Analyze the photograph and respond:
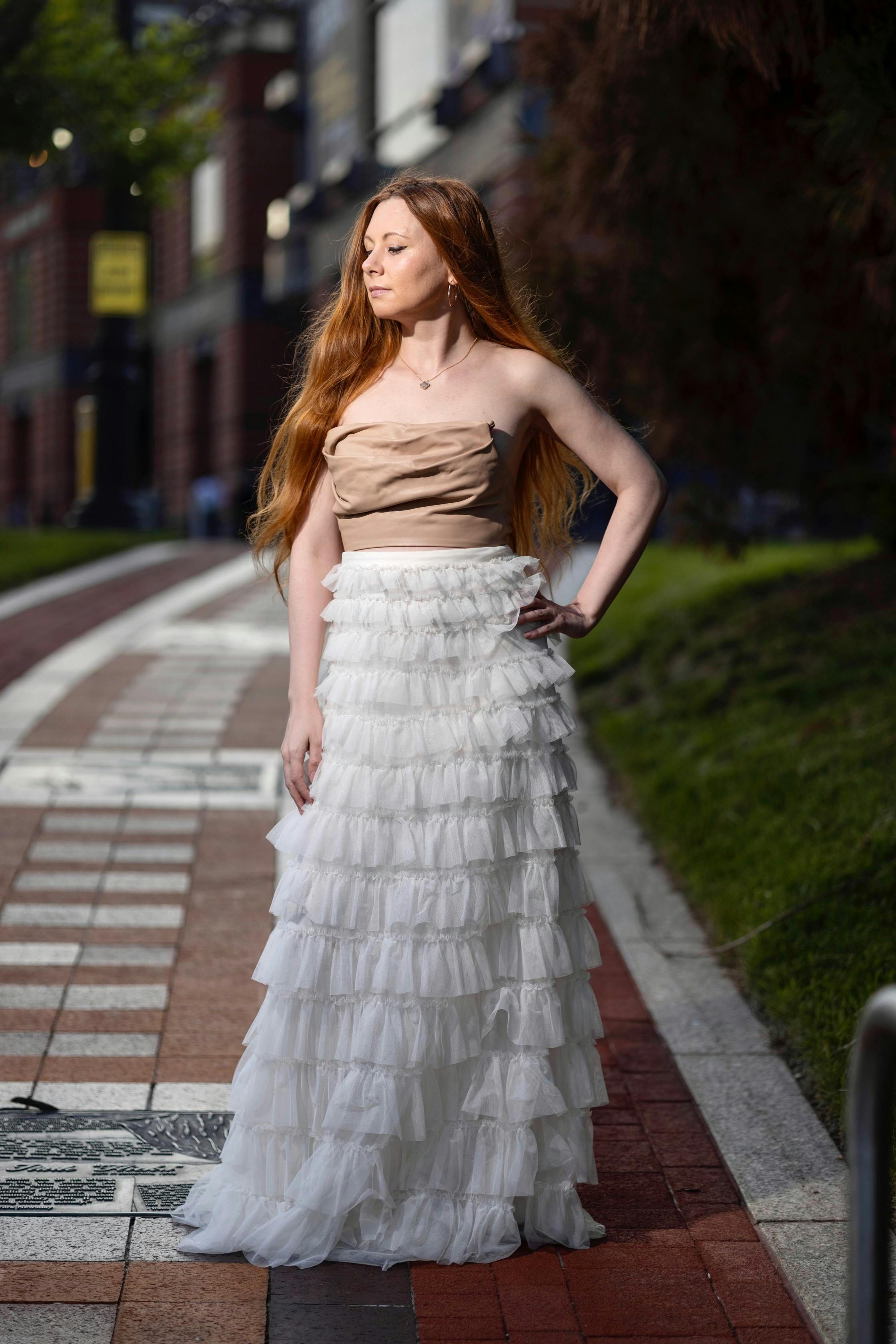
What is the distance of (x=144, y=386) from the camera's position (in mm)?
41094

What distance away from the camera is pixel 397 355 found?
3.20 m

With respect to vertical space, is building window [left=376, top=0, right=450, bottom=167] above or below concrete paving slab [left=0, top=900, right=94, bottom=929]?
above

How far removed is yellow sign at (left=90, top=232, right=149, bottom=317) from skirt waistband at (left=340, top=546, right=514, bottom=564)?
1879 cm

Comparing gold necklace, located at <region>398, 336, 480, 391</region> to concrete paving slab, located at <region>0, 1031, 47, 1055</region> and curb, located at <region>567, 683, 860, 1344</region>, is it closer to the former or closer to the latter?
curb, located at <region>567, 683, 860, 1344</region>

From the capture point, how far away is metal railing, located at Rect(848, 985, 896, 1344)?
184 centimetres

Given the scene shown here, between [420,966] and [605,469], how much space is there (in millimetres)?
1016

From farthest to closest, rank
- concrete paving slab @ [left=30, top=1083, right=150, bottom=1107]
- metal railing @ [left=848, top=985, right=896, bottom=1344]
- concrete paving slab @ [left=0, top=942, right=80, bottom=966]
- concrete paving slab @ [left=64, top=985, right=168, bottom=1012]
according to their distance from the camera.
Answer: concrete paving slab @ [left=0, top=942, right=80, bottom=966] → concrete paving slab @ [left=64, top=985, right=168, bottom=1012] → concrete paving slab @ [left=30, top=1083, right=150, bottom=1107] → metal railing @ [left=848, top=985, right=896, bottom=1344]

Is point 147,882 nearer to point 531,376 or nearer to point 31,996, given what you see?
point 31,996

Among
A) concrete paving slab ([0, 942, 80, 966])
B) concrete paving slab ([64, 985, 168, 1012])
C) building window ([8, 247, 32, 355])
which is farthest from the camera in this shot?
building window ([8, 247, 32, 355])

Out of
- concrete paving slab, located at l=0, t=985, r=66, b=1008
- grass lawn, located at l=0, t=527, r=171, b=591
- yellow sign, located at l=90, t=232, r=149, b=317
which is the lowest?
grass lawn, located at l=0, t=527, r=171, b=591

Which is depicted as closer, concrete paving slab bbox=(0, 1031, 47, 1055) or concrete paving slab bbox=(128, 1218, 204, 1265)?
concrete paving slab bbox=(128, 1218, 204, 1265)

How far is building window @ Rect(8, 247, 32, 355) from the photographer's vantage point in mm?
42750

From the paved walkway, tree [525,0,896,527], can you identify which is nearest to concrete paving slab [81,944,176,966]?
the paved walkway

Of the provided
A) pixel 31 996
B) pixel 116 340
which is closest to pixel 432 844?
pixel 31 996
